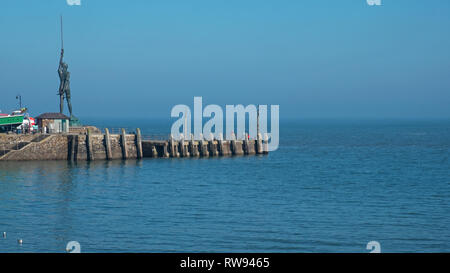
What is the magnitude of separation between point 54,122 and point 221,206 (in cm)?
3139

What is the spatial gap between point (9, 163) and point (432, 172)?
1581 inches

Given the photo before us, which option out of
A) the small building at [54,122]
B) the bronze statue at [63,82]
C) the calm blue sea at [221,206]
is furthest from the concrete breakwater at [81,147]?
the bronze statue at [63,82]

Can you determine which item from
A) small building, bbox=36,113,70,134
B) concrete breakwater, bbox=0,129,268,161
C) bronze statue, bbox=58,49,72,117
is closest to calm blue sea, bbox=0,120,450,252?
concrete breakwater, bbox=0,129,268,161

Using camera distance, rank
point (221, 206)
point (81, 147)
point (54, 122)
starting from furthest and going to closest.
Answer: point (54, 122) → point (81, 147) → point (221, 206)

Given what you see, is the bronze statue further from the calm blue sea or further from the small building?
the calm blue sea

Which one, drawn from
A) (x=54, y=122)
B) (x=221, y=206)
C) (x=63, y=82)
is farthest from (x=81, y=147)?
(x=221, y=206)

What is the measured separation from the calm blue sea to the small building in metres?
6.35

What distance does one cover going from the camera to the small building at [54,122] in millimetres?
64312

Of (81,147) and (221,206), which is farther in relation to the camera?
(81,147)

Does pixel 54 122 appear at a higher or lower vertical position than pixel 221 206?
higher

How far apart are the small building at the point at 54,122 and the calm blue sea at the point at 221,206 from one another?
635 centimetres

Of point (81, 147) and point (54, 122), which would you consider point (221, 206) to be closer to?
point (81, 147)

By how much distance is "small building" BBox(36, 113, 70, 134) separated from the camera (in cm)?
6431

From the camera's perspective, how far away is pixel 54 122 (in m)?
64.5
